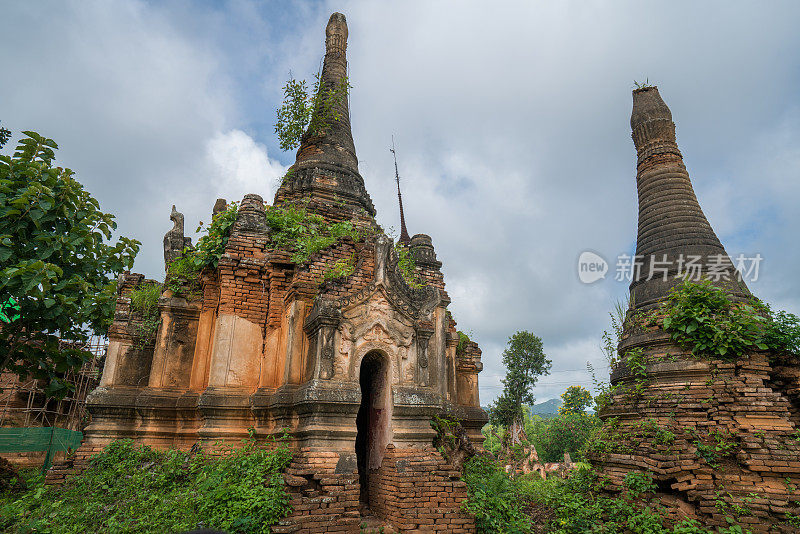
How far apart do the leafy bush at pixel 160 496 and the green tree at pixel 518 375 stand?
2790 centimetres

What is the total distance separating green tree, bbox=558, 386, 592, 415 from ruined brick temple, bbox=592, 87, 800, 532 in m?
30.2

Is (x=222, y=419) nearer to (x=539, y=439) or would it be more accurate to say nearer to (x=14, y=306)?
(x=14, y=306)

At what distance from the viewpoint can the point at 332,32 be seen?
15242 mm

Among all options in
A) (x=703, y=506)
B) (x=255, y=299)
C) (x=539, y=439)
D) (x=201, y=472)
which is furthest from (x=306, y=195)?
(x=539, y=439)

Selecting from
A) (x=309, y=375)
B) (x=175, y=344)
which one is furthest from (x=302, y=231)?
(x=175, y=344)

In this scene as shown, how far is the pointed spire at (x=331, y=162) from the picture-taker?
11.6m

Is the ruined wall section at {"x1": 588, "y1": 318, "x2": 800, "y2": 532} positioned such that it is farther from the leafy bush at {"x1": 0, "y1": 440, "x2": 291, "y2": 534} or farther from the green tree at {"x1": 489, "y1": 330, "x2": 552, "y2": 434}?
the green tree at {"x1": 489, "y1": 330, "x2": 552, "y2": 434}

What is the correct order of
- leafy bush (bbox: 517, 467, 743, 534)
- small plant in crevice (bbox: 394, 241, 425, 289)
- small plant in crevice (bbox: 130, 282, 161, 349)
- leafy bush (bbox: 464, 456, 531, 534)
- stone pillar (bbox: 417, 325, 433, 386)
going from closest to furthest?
leafy bush (bbox: 517, 467, 743, 534) → leafy bush (bbox: 464, 456, 531, 534) → stone pillar (bbox: 417, 325, 433, 386) → small plant in crevice (bbox: 130, 282, 161, 349) → small plant in crevice (bbox: 394, 241, 425, 289)

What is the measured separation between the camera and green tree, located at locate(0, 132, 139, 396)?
797cm

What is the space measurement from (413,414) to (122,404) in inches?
219

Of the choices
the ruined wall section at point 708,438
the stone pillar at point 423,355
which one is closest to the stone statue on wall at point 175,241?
the stone pillar at point 423,355

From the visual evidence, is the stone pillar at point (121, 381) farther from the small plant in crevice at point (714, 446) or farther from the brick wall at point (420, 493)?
the small plant in crevice at point (714, 446)

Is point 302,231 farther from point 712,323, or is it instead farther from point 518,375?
point 518,375

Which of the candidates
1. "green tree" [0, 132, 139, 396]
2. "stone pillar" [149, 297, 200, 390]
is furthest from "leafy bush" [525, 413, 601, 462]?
"green tree" [0, 132, 139, 396]
